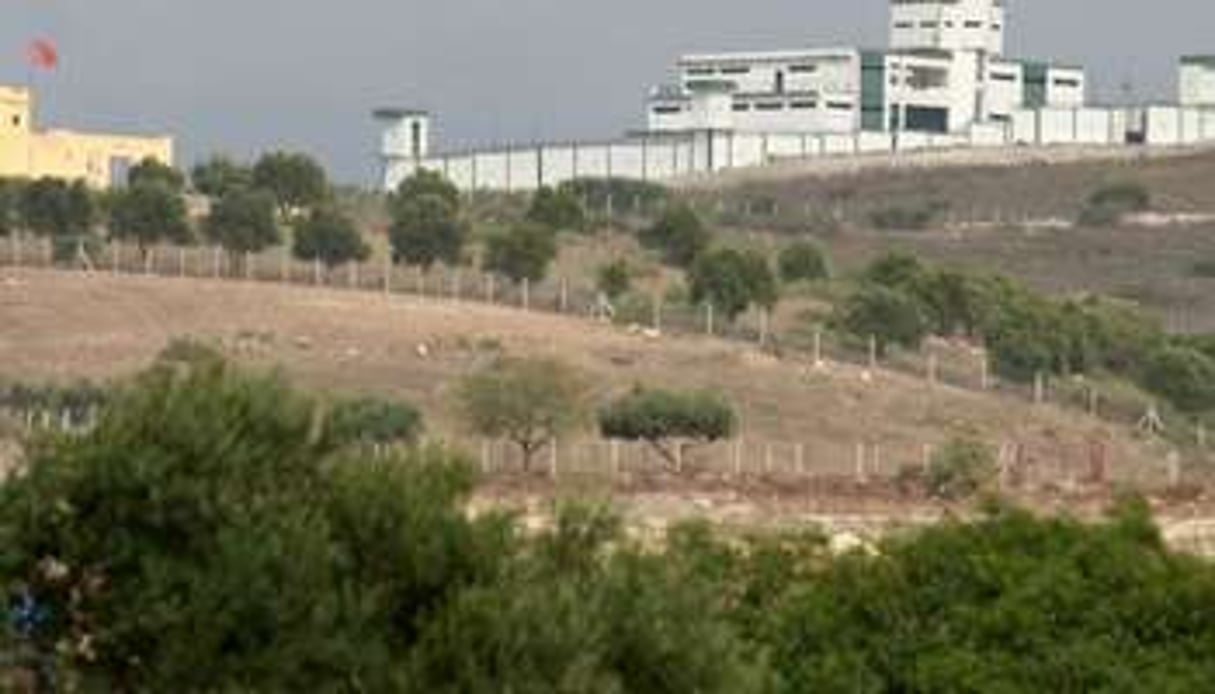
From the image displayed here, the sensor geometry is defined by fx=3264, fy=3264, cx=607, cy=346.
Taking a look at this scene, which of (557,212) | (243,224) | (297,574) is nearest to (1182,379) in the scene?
(243,224)

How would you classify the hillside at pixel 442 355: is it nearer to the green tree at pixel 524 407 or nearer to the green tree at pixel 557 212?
the green tree at pixel 524 407

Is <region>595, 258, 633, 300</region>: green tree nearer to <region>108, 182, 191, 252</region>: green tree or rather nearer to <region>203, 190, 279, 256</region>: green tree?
<region>203, 190, 279, 256</region>: green tree

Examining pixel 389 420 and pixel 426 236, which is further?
pixel 426 236

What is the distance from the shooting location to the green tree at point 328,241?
9256 centimetres

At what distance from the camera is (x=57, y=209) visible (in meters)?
93.2

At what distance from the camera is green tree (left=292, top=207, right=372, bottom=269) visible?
92.6 meters

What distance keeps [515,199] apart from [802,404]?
63587mm

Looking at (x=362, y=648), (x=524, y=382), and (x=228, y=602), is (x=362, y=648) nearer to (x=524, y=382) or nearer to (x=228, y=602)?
(x=228, y=602)

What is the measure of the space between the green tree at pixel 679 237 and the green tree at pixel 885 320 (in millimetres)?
16333

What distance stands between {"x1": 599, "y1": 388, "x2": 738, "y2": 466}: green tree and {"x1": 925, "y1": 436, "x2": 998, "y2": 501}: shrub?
7786 millimetres

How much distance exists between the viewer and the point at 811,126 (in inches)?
6969

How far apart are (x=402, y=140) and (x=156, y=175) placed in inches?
2628

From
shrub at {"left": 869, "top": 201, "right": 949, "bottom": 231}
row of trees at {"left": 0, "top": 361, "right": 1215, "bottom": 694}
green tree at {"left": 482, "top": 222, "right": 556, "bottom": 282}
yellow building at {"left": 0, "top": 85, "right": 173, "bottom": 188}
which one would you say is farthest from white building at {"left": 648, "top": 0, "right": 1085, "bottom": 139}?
row of trees at {"left": 0, "top": 361, "right": 1215, "bottom": 694}

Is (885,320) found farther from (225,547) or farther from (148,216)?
(225,547)
